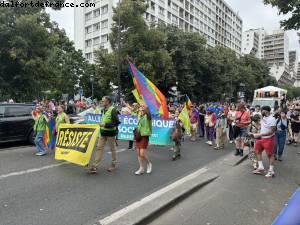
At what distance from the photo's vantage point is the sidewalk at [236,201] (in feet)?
16.5

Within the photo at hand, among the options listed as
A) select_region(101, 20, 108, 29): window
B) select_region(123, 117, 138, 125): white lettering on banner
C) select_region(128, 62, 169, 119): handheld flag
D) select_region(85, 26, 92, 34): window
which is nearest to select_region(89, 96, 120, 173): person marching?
select_region(128, 62, 169, 119): handheld flag

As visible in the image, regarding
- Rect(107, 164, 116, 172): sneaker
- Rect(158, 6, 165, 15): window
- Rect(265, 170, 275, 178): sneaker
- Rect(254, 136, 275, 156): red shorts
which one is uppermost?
Rect(158, 6, 165, 15): window

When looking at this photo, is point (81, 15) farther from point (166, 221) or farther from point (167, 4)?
point (166, 221)

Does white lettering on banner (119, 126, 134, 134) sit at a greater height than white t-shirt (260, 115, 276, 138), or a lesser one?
lesser

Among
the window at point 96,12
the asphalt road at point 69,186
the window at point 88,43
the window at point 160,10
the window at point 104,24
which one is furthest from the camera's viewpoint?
the window at point 88,43

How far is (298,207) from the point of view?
1870 millimetres

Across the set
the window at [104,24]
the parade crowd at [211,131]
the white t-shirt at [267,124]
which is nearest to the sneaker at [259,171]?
the parade crowd at [211,131]

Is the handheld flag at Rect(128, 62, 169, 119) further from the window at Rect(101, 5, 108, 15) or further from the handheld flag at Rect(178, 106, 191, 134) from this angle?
the window at Rect(101, 5, 108, 15)

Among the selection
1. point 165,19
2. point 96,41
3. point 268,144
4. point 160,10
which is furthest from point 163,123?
point 165,19

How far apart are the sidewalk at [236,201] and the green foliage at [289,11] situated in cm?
948

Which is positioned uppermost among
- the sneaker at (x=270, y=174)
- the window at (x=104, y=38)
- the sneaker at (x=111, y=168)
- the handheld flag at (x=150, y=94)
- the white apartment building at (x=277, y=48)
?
the white apartment building at (x=277, y=48)

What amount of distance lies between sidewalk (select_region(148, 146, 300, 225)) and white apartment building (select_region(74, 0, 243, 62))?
113ft

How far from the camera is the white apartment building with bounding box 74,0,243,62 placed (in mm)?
57469

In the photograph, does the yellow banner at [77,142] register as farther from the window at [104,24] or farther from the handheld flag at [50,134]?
the window at [104,24]
